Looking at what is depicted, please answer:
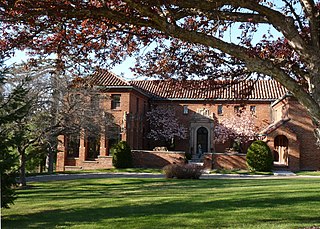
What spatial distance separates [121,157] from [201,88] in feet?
78.6

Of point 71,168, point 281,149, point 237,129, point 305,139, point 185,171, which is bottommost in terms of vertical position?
point 71,168

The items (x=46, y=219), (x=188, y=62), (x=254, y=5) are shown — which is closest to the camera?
(x=254, y=5)

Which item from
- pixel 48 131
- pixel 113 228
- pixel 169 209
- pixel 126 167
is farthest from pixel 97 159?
pixel 113 228

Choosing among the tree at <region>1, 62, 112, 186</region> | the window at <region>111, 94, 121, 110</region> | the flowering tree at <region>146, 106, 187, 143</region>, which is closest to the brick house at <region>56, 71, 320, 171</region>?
the window at <region>111, 94, 121, 110</region>

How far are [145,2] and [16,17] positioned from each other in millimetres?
1879

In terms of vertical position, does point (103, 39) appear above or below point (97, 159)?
above

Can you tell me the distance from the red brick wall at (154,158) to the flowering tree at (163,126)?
7.42 m

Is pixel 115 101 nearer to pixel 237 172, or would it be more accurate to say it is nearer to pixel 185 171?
pixel 237 172

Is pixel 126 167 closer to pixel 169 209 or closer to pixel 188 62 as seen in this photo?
pixel 169 209

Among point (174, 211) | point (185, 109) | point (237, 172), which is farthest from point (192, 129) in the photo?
point (174, 211)

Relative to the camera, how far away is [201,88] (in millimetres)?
9539

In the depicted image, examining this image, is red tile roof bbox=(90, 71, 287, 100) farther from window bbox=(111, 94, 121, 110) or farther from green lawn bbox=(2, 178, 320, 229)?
green lawn bbox=(2, 178, 320, 229)

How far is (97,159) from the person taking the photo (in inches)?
1382

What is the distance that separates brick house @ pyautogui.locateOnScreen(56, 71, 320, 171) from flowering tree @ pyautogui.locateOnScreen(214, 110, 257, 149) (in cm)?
81
